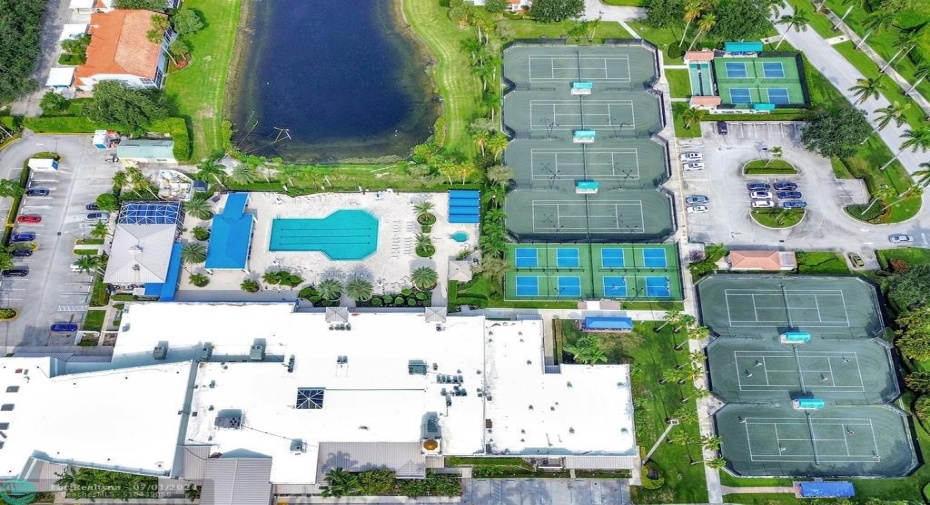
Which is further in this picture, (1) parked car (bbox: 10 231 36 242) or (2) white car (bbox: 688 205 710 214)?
(2) white car (bbox: 688 205 710 214)

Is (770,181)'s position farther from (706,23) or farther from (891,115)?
(706,23)

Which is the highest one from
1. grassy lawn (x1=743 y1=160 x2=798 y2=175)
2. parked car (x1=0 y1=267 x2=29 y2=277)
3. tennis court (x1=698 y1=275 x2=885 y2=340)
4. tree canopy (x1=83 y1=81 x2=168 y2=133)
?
tree canopy (x1=83 y1=81 x2=168 y2=133)

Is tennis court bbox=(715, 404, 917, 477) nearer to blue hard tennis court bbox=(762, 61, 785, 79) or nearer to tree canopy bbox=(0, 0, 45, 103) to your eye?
blue hard tennis court bbox=(762, 61, 785, 79)

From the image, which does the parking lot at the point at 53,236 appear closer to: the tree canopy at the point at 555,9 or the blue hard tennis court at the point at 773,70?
the tree canopy at the point at 555,9

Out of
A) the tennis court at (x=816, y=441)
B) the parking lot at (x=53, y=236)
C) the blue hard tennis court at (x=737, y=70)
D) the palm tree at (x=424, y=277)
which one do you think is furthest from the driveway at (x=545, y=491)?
the blue hard tennis court at (x=737, y=70)

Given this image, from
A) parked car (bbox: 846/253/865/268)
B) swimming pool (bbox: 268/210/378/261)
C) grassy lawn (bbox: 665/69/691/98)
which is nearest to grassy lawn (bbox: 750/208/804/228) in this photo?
parked car (bbox: 846/253/865/268)

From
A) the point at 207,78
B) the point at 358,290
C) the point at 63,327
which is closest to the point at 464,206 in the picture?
the point at 358,290

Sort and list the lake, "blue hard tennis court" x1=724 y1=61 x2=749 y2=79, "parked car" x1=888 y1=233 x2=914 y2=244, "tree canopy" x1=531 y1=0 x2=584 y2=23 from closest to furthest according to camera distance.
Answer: "parked car" x1=888 y1=233 x2=914 y2=244 → the lake → "blue hard tennis court" x1=724 y1=61 x2=749 y2=79 → "tree canopy" x1=531 y1=0 x2=584 y2=23
